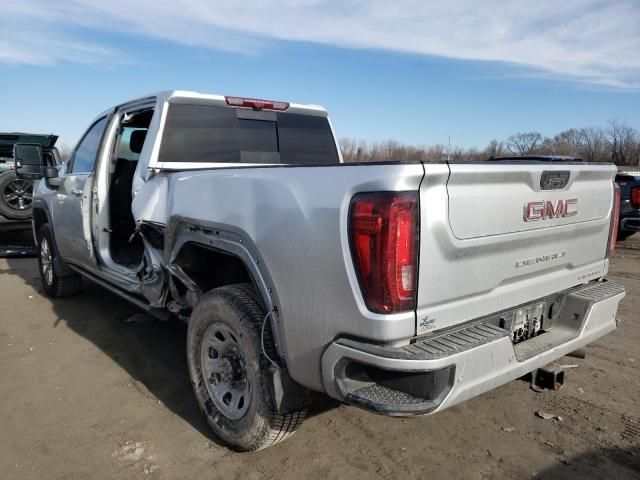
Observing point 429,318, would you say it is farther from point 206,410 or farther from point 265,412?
point 206,410

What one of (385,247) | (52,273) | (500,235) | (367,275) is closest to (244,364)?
(367,275)

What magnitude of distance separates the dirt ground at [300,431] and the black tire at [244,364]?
0.18 meters

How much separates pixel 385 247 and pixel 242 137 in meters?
2.71

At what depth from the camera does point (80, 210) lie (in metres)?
4.86

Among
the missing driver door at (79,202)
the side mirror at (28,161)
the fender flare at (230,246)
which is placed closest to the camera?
the fender flare at (230,246)

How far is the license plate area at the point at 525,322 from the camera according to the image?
8.52 feet

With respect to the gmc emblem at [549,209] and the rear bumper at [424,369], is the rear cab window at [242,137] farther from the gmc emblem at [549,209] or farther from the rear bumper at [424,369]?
the rear bumper at [424,369]

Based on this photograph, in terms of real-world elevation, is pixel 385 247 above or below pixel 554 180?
below

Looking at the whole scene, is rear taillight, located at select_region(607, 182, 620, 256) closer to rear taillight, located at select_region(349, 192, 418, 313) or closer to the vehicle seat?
rear taillight, located at select_region(349, 192, 418, 313)

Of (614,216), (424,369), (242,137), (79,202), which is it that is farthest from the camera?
(79,202)

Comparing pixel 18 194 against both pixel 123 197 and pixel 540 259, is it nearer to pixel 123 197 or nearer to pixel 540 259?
pixel 123 197

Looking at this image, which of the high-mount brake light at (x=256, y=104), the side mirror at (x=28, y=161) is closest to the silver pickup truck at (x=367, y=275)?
Result: the high-mount brake light at (x=256, y=104)

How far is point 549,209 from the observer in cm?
265

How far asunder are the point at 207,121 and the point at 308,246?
7.76ft
